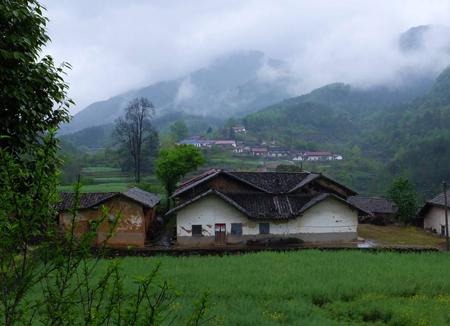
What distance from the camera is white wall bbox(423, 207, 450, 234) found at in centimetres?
3572

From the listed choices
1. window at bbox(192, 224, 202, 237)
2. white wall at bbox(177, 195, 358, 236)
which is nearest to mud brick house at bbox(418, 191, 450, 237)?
white wall at bbox(177, 195, 358, 236)

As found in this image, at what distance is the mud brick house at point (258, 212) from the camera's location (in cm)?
2927

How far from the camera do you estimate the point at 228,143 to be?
116 meters

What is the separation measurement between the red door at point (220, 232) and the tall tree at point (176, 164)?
565 inches

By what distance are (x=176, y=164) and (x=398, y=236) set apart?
2087 centimetres

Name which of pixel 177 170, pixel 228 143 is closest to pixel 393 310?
pixel 177 170

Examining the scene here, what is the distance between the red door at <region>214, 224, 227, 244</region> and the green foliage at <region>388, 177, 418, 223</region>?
68.2ft

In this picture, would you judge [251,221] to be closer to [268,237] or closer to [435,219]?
[268,237]

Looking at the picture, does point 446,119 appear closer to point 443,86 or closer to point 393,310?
point 443,86

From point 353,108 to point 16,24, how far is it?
181187 mm

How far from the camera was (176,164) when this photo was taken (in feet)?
142

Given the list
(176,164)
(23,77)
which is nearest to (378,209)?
(176,164)

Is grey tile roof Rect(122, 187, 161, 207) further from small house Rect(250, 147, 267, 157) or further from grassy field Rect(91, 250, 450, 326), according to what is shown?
small house Rect(250, 147, 267, 157)

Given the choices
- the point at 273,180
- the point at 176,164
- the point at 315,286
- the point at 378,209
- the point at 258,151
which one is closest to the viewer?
the point at 315,286
